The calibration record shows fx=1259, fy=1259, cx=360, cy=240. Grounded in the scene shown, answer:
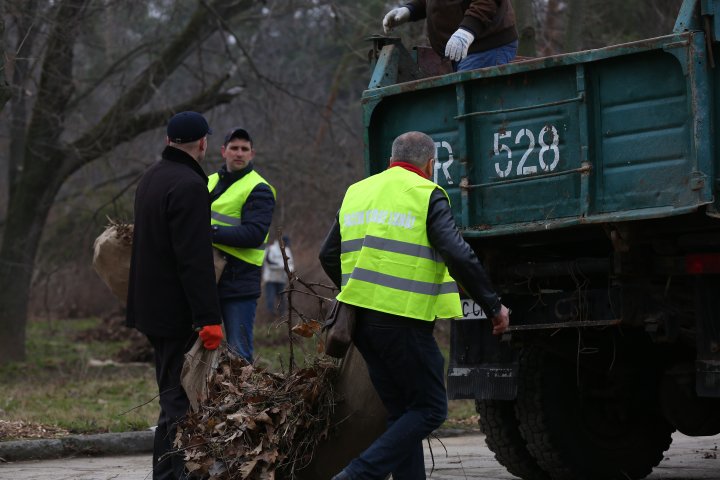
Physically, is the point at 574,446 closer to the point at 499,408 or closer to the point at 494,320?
the point at 499,408

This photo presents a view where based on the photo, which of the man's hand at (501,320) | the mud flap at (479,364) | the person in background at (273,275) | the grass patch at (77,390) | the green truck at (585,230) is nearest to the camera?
the man's hand at (501,320)

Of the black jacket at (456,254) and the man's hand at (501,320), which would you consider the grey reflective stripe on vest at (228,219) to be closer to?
the black jacket at (456,254)

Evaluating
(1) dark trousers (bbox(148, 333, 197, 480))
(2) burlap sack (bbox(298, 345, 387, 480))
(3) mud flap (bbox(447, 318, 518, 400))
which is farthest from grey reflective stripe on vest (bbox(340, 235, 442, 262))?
(3) mud flap (bbox(447, 318, 518, 400))

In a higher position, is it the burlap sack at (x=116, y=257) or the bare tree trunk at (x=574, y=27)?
the bare tree trunk at (x=574, y=27)

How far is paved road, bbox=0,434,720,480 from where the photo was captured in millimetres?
7309

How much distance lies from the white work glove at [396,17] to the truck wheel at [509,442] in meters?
2.39

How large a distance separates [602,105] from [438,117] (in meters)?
1.04

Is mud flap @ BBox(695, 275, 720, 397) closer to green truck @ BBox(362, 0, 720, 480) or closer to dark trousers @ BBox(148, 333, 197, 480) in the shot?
green truck @ BBox(362, 0, 720, 480)

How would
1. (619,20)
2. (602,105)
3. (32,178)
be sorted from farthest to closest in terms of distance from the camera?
(619,20) → (32,178) → (602,105)

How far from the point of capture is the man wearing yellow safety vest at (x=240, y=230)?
7.68 m

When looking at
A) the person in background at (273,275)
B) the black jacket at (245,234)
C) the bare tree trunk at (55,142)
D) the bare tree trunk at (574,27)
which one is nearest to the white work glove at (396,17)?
the black jacket at (245,234)

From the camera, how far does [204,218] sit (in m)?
6.05

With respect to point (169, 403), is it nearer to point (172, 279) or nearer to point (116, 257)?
point (172, 279)

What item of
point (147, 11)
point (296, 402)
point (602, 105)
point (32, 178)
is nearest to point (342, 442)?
point (296, 402)
